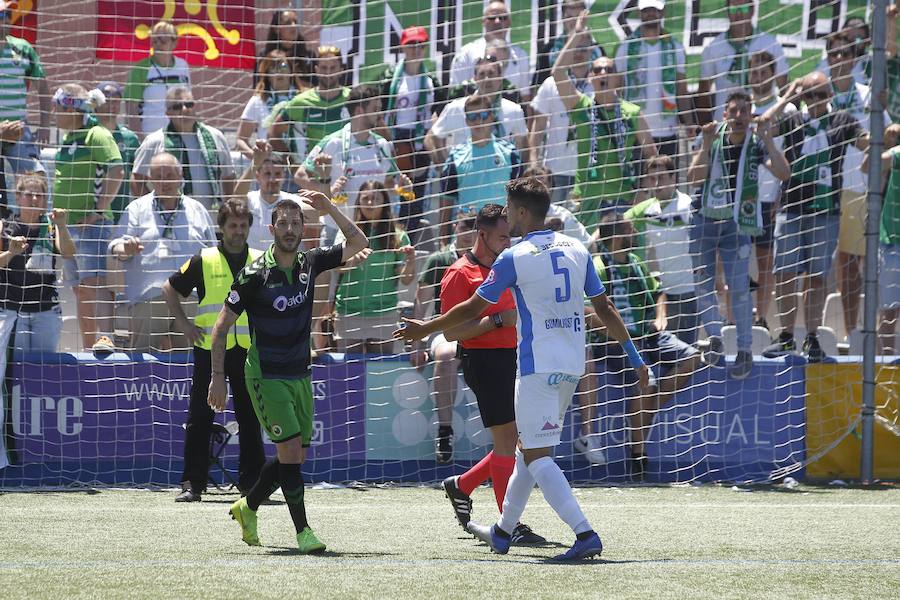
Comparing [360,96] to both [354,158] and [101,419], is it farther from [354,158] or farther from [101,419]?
[101,419]

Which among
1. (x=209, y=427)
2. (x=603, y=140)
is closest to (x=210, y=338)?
(x=209, y=427)

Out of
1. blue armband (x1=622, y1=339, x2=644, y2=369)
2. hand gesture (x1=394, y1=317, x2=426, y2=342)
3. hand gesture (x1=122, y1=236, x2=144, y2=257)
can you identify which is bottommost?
blue armband (x1=622, y1=339, x2=644, y2=369)

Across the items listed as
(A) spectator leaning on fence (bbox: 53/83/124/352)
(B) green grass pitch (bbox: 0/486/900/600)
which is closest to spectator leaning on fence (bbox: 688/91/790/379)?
(B) green grass pitch (bbox: 0/486/900/600)

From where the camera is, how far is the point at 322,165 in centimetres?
1081

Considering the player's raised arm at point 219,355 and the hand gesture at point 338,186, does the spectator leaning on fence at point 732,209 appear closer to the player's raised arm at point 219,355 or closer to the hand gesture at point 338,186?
the hand gesture at point 338,186

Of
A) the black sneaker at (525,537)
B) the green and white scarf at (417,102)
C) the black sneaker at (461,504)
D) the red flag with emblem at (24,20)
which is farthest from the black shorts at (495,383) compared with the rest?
the red flag with emblem at (24,20)

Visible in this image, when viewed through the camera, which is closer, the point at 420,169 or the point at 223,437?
the point at 223,437

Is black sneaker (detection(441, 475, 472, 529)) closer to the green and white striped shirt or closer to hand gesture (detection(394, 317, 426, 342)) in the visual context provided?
hand gesture (detection(394, 317, 426, 342))

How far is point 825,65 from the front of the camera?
36.6ft

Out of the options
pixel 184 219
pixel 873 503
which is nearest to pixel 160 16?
pixel 184 219

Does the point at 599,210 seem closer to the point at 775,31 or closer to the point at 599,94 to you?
the point at 599,94

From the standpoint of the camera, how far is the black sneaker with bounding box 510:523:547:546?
6.96m

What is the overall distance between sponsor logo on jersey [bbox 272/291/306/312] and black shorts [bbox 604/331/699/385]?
430 centimetres

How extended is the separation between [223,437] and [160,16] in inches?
175
